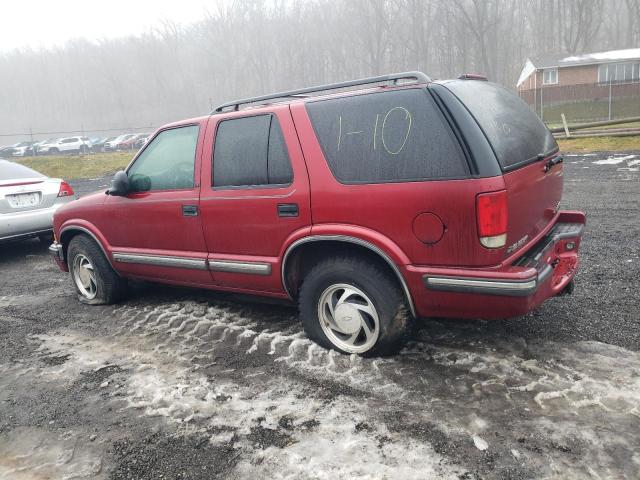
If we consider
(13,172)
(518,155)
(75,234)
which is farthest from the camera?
(13,172)

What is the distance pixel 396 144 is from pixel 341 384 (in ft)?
5.09

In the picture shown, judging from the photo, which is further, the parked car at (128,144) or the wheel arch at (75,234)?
the parked car at (128,144)

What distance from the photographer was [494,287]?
2900mm

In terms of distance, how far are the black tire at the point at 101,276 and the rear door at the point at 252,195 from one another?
1.51m

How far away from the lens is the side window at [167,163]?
425 cm

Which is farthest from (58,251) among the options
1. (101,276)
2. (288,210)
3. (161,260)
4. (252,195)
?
(288,210)

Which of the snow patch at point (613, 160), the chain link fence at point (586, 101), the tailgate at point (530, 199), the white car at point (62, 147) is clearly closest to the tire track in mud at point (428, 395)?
the tailgate at point (530, 199)

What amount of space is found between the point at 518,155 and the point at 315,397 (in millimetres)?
1957

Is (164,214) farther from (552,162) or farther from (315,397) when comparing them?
(552,162)

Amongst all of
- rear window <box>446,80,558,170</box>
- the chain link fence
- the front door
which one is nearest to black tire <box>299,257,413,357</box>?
rear window <box>446,80,558,170</box>

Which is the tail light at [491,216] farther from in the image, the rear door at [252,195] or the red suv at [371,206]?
the rear door at [252,195]

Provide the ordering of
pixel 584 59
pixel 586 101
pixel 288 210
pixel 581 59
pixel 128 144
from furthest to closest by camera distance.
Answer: pixel 581 59, pixel 584 59, pixel 128 144, pixel 586 101, pixel 288 210

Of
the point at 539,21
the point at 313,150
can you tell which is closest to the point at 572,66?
the point at 539,21

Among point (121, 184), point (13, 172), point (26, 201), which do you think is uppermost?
point (13, 172)
